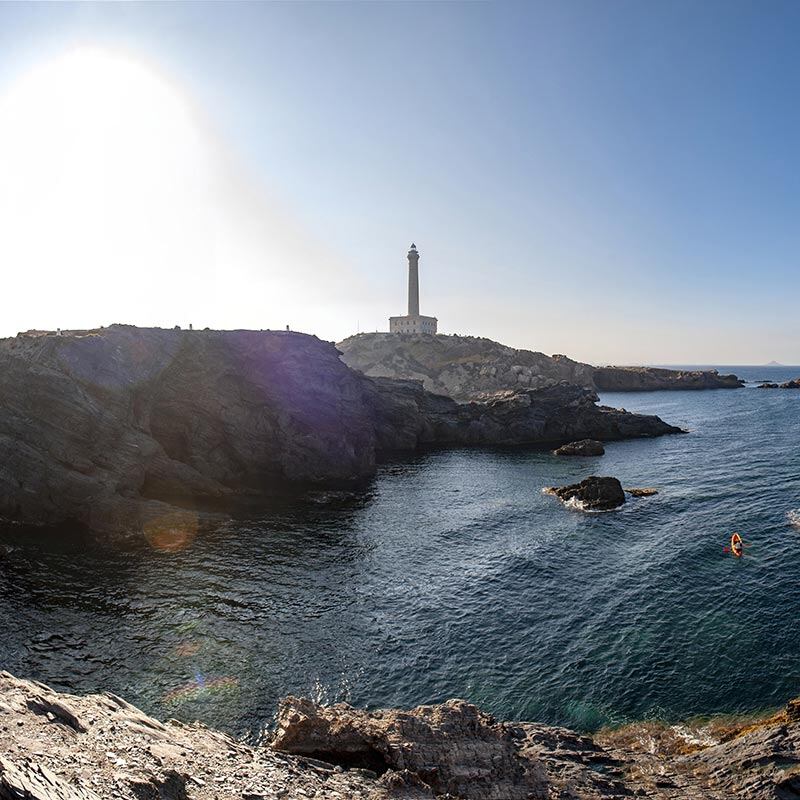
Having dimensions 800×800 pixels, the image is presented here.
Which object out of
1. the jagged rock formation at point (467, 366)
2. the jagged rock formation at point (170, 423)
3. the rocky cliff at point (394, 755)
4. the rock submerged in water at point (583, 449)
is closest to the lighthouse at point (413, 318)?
the jagged rock formation at point (467, 366)

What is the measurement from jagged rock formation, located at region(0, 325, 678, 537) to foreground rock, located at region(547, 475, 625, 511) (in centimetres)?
2736

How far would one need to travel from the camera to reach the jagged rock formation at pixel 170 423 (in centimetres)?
4759

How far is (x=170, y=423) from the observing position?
63.1m

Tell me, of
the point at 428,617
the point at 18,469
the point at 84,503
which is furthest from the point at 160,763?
the point at 18,469

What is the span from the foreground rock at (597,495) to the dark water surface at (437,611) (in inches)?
60.6

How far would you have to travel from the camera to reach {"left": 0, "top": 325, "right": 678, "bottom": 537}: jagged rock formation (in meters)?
47.6

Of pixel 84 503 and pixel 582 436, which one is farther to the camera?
pixel 582 436

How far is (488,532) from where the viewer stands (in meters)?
47.8

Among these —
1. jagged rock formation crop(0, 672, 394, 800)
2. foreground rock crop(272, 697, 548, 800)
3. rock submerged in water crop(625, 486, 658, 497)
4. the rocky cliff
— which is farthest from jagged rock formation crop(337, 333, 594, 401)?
jagged rock formation crop(0, 672, 394, 800)

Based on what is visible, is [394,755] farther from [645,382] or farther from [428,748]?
[645,382]

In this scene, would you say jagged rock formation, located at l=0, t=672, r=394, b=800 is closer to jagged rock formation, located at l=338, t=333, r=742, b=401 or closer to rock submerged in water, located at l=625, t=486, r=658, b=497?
rock submerged in water, located at l=625, t=486, r=658, b=497

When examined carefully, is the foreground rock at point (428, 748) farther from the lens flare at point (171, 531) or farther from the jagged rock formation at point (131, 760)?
the lens flare at point (171, 531)

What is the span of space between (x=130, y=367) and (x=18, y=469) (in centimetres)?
1573

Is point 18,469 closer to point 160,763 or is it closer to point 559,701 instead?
point 160,763
